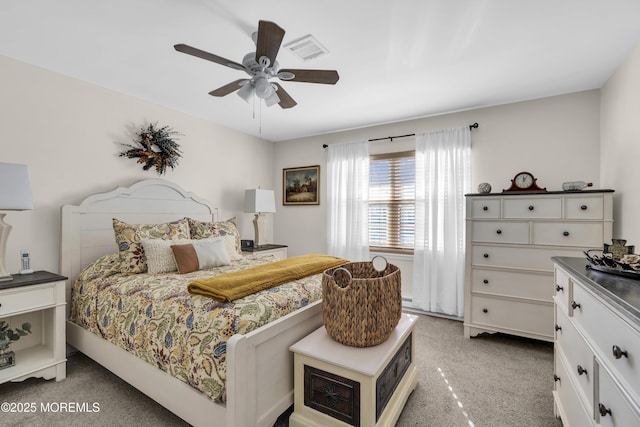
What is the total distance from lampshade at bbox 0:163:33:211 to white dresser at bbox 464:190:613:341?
3639 mm

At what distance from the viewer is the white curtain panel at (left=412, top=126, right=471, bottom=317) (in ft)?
11.4

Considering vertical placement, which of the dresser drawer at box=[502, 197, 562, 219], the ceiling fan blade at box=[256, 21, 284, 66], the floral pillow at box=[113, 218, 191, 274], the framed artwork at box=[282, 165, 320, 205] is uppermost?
the ceiling fan blade at box=[256, 21, 284, 66]

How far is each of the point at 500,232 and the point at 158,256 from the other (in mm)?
3072

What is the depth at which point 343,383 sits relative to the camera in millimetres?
1469

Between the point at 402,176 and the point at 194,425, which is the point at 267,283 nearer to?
the point at 194,425

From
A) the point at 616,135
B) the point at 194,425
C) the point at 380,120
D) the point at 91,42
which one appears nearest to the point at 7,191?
the point at 91,42

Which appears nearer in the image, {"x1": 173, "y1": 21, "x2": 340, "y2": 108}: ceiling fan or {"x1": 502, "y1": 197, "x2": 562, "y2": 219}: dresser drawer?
{"x1": 173, "y1": 21, "x2": 340, "y2": 108}: ceiling fan

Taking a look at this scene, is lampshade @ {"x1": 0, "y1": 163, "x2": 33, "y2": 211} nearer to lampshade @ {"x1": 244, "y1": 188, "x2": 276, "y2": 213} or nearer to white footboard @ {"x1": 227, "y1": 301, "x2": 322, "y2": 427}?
white footboard @ {"x1": 227, "y1": 301, "x2": 322, "y2": 427}

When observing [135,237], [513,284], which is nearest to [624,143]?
[513,284]

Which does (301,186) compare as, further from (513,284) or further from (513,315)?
(513,315)

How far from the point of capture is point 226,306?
158 cm

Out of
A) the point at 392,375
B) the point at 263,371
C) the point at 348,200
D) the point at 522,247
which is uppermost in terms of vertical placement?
the point at 348,200

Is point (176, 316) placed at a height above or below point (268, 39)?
below

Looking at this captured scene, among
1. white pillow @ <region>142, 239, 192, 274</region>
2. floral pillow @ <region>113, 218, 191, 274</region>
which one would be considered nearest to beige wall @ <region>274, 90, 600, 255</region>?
floral pillow @ <region>113, 218, 191, 274</region>
